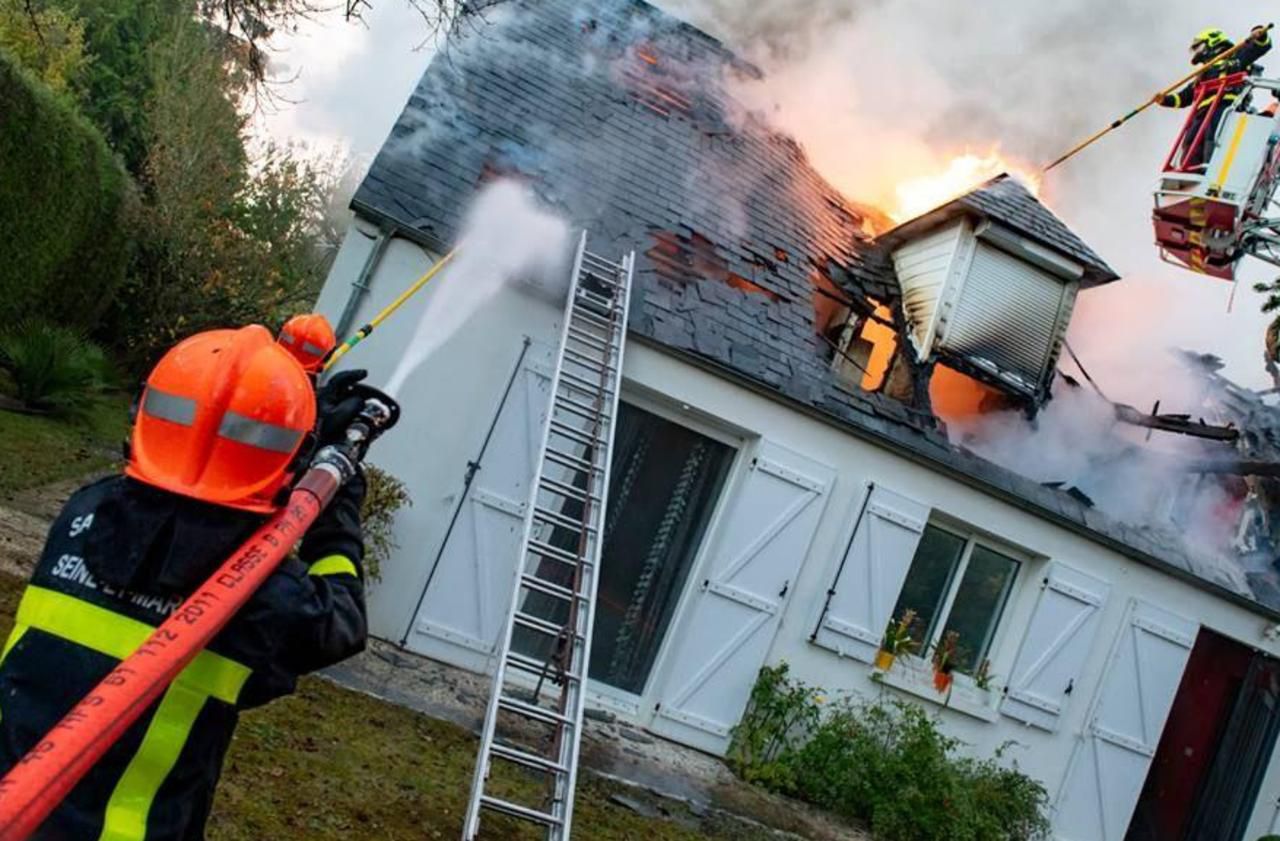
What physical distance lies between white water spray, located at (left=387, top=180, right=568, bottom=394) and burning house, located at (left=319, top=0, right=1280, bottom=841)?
7cm

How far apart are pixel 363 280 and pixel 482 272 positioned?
0.92 metres

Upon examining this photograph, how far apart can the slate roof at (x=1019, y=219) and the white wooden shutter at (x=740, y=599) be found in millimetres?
3358

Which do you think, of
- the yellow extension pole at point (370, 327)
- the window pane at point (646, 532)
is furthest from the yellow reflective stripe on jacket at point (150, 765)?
the window pane at point (646, 532)

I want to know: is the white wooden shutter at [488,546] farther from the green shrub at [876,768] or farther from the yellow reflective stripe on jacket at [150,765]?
the yellow reflective stripe on jacket at [150,765]

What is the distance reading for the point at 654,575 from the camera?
9.03m

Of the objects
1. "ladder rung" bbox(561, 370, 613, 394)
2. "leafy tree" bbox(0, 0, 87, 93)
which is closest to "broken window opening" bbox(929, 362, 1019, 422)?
"ladder rung" bbox(561, 370, 613, 394)

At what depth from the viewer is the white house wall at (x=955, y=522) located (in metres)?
8.88

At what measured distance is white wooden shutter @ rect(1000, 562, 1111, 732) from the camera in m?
9.70

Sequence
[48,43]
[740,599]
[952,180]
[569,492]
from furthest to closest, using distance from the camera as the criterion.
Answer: [48,43] < [952,180] < [740,599] < [569,492]

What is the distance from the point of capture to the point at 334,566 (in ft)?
6.97

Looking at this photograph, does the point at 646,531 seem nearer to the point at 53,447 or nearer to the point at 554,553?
the point at 554,553

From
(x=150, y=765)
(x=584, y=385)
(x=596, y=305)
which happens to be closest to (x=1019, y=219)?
(x=596, y=305)

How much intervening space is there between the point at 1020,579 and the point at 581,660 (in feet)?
18.8

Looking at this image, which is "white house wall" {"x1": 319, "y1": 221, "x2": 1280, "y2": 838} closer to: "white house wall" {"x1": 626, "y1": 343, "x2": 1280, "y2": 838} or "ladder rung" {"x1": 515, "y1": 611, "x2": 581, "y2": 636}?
"white house wall" {"x1": 626, "y1": 343, "x2": 1280, "y2": 838}
